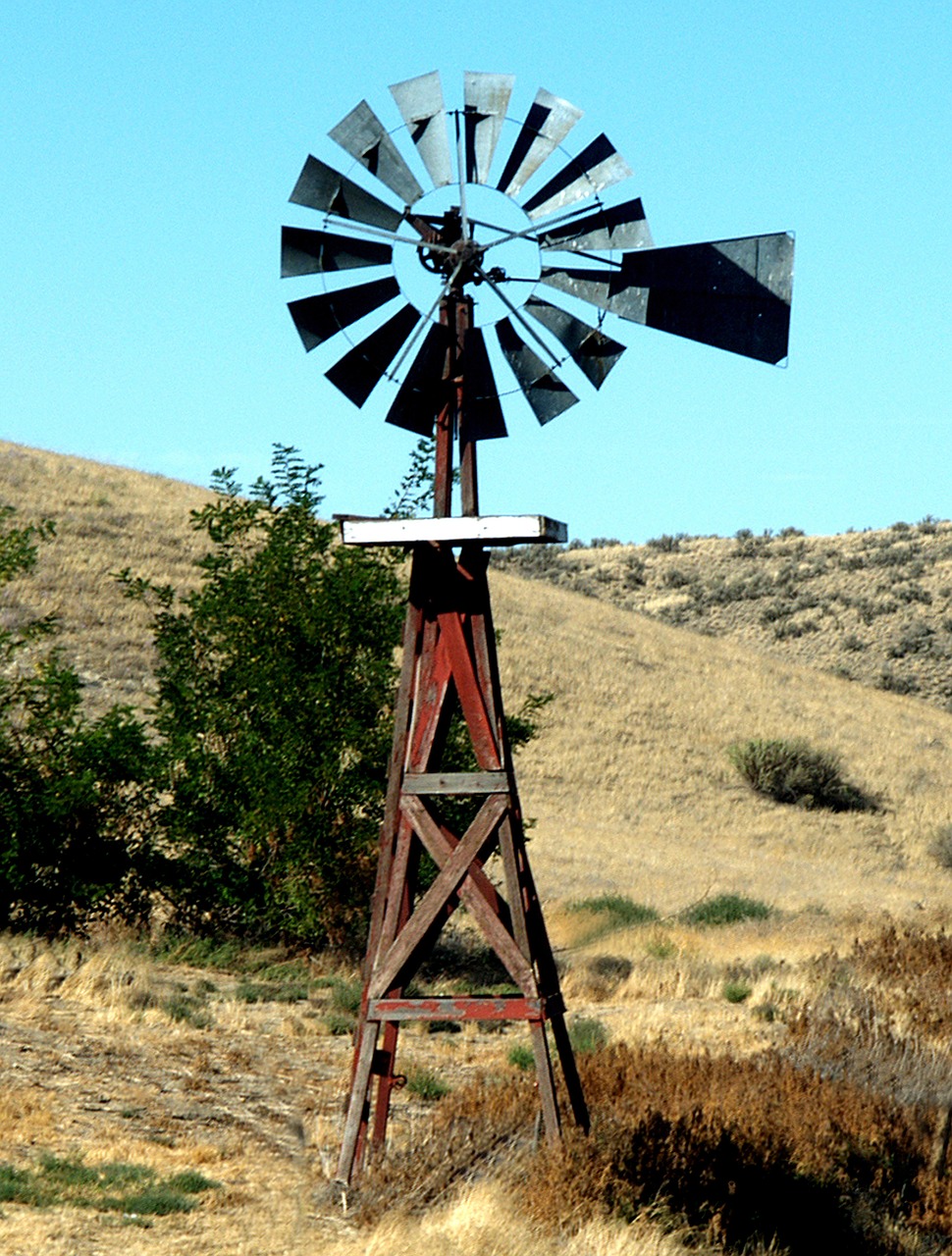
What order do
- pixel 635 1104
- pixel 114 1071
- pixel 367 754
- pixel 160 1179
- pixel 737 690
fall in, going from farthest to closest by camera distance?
pixel 737 690, pixel 367 754, pixel 114 1071, pixel 635 1104, pixel 160 1179

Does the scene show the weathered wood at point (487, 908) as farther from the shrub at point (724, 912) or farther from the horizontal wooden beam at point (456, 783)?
the shrub at point (724, 912)

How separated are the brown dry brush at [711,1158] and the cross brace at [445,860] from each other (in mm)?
333

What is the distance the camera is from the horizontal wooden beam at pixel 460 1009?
298 inches

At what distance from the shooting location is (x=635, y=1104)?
916 centimetres

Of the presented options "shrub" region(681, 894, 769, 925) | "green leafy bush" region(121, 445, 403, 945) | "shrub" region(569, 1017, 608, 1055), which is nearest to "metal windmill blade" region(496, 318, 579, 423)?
"shrub" region(569, 1017, 608, 1055)

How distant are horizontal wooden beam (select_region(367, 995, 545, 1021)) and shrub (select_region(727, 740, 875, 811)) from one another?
29457mm

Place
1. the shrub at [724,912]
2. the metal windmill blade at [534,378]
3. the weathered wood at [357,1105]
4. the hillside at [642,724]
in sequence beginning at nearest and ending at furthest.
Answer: the weathered wood at [357,1105] → the metal windmill blade at [534,378] → the shrub at [724,912] → the hillside at [642,724]

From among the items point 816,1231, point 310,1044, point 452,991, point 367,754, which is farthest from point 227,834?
point 816,1231

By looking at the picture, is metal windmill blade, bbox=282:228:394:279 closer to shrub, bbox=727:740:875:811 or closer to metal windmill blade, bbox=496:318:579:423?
metal windmill blade, bbox=496:318:579:423

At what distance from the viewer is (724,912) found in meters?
22.1

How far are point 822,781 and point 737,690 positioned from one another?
8.78 m

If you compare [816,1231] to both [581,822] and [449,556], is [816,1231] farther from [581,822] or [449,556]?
[581,822]

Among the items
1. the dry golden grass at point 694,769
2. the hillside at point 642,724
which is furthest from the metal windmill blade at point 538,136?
the hillside at point 642,724

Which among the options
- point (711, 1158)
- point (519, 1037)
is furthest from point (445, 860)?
point (519, 1037)
